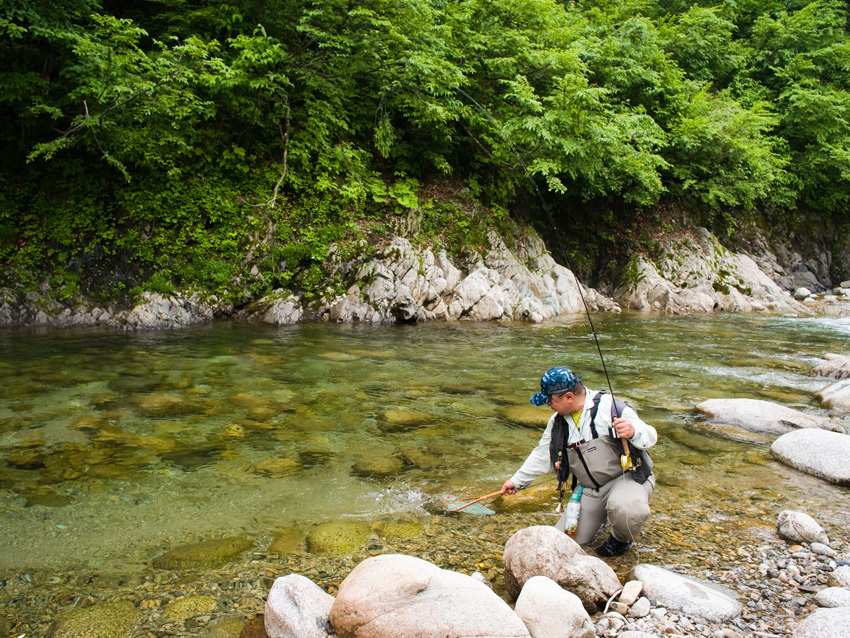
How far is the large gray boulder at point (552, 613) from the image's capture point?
2385mm

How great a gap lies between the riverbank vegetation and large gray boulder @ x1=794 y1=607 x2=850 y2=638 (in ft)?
27.9

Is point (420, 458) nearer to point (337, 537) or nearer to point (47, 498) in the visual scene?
point (337, 537)

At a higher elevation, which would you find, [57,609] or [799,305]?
[799,305]

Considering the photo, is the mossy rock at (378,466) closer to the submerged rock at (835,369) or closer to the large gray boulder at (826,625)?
the large gray boulder at (826,625)

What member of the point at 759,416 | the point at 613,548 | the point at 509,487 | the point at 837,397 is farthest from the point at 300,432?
the point at 837,397

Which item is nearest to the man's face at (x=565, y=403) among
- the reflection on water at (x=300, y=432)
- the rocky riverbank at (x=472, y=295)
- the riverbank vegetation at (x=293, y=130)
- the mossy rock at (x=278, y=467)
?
the reflection on water at (x=300, y=432)

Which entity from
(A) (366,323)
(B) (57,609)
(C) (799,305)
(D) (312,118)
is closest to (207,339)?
(A) (366,323)

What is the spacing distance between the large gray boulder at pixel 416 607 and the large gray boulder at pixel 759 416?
4.55m

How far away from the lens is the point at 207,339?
9672 millimetres

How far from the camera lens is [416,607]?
7.70 ft

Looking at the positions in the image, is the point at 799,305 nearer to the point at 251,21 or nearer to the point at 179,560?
the point at 251,21

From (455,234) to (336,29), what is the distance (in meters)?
5.76

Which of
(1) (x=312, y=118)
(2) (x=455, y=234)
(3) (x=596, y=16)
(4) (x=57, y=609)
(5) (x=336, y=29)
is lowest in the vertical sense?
(4) (x=57, y=609)

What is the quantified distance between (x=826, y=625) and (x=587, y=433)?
1.42m
